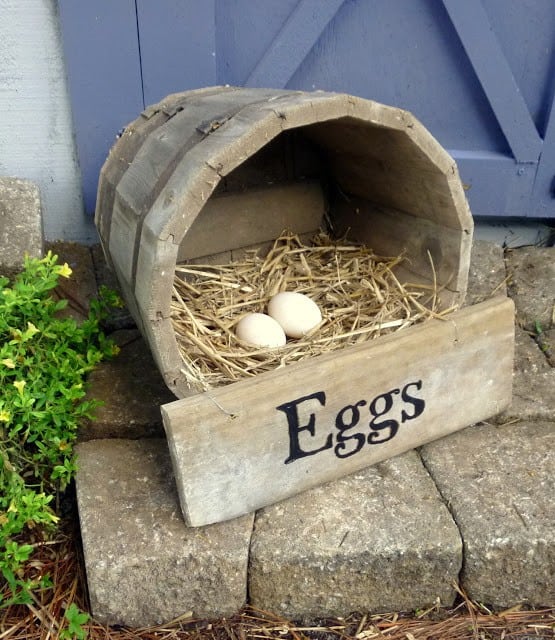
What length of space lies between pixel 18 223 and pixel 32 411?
61 centimetres

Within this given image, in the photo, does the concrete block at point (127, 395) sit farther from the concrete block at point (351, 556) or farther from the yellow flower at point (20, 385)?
the concrete block at point (351, 556)

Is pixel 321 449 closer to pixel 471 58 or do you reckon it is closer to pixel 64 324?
pixel 64 324

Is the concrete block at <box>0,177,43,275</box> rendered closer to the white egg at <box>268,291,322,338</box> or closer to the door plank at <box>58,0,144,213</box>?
the door plank at <box>58,0,144,213</box>

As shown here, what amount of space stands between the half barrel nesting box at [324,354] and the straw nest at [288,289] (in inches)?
2.4

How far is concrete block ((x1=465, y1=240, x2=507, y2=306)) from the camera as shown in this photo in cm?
213

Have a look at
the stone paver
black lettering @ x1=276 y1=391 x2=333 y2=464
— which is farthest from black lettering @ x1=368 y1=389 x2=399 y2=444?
the stone paver

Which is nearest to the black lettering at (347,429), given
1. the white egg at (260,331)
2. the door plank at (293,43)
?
the white egg at (260,331)

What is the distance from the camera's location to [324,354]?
137 cm

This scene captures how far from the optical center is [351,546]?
1.31 meters

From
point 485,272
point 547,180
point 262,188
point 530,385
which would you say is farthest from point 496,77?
point 530,385

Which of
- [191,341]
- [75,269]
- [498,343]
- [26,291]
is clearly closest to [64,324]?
[26,291]

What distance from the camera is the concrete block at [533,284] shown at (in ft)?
6.85

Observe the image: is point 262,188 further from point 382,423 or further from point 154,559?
point 154,559

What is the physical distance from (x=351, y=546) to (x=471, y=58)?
1.51 metres
